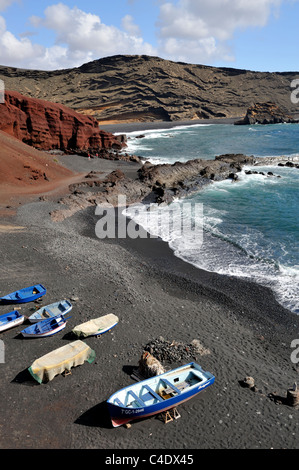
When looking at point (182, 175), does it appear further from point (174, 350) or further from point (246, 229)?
point (174, 350)

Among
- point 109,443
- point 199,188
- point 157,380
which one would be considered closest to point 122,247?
point 157,380

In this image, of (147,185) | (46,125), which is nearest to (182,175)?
(147,185)

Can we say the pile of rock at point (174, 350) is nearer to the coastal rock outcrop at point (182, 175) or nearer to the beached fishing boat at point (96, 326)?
the beached fishing boat at point (96, 326)

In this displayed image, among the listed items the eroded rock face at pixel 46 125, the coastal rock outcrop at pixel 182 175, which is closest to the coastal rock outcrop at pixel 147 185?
the coastal rock outcrop at pixel 182 175

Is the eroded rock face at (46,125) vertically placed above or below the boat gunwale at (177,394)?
above

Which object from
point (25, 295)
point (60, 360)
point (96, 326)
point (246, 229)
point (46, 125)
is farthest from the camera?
point (46, 125)

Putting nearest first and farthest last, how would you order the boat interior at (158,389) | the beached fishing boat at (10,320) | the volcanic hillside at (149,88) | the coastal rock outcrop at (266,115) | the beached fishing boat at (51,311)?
the boat interior at (158,389) < the beached fishing boat at (10,320) < the beached fishing boat at (51,311) < the coastal rock outcrop at (266,115) < the volcanic hillside at (149,88)
